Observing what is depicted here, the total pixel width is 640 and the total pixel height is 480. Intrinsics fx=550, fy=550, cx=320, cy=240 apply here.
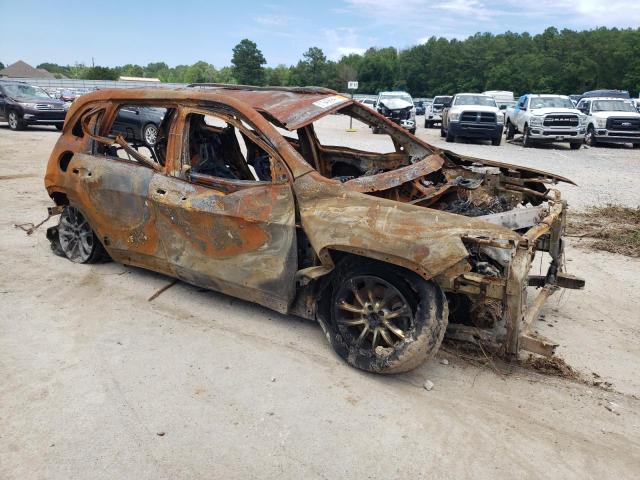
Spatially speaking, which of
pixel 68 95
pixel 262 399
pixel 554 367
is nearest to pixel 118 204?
pixel 262 399

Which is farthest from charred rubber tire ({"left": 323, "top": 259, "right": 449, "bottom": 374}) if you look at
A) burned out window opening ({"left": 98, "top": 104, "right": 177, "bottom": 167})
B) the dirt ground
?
burned out window opening ({"left": 98, "top": 104, "right": 177, "bottom": 167})

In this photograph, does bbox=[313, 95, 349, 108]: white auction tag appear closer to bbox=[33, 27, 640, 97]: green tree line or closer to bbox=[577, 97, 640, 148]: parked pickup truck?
bbox=[577, 97, 640, 148]: parked pickup truck

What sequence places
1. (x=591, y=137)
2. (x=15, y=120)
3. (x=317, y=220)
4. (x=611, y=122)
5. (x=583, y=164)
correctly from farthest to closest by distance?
(x=591, y=137)
(x=611, y=122)
(x=15, y=120)
(x=583, y=164)
(x=317, y=220)

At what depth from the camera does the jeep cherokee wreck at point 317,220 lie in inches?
139

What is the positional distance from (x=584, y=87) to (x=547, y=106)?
54.6 m

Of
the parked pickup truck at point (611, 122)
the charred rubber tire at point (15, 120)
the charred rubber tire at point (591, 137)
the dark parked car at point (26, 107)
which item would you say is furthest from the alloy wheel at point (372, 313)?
the charred rubber tire at point (15, 120)

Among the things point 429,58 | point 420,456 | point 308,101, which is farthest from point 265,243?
point 429,58

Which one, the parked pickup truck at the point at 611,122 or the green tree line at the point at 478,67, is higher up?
the green tree line at the point at 478,67

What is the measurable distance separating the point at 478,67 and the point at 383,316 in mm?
92752

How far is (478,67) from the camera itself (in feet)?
290

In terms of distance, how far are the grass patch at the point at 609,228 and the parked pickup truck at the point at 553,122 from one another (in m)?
11.1

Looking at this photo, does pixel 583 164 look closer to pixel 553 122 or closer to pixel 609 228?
pixel 553 122

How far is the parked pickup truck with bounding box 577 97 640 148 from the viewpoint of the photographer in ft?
65.1

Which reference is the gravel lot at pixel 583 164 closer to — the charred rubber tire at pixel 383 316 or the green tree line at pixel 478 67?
the charred rubber tire at pixel 383 316
